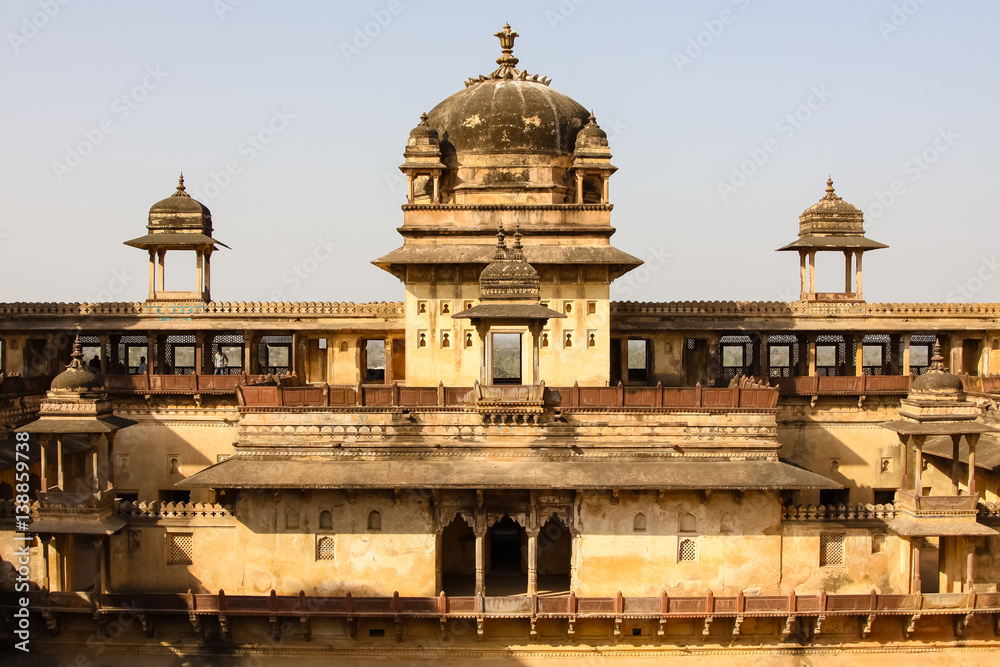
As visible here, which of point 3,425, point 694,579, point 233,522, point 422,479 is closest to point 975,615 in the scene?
point 694,579

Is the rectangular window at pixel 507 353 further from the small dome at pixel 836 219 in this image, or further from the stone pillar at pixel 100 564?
the stone pillar at pixel 100 564

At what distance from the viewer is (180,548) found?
2258 centimetres

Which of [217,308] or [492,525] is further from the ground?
[217,308]

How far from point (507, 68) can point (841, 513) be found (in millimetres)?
17021

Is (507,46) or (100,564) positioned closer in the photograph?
(100,564)

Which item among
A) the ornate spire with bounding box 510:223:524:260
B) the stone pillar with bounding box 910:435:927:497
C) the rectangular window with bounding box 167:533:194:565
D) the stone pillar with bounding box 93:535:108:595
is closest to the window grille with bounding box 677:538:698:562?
the stone pillar with bounding box 910:435:927:497

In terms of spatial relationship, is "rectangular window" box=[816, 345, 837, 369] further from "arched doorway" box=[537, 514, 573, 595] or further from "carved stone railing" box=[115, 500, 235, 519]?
"carved stone railing" box=[115, 500, 235, 519]

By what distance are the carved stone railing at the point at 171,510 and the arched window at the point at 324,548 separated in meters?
2.21

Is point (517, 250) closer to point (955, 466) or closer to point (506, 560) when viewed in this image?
point (506, 560)

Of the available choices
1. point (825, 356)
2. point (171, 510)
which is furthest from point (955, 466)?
point (825, 356)

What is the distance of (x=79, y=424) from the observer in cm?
2181

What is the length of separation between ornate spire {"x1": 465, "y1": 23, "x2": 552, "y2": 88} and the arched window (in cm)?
1553

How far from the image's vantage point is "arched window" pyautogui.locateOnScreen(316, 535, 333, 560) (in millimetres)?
22281

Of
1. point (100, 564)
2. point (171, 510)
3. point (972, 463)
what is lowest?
point (100, 564)
